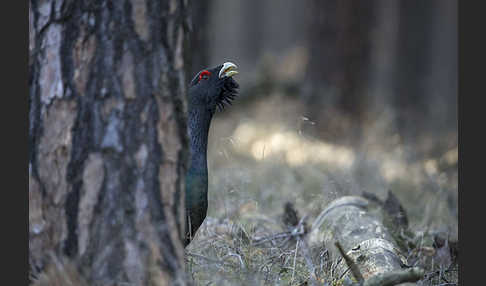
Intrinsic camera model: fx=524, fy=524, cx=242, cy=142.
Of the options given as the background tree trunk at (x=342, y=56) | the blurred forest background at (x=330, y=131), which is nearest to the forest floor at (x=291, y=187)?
the blurred forest background at (x=330, y=131)

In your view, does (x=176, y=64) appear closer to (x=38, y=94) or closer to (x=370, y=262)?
(x=38, y=94)

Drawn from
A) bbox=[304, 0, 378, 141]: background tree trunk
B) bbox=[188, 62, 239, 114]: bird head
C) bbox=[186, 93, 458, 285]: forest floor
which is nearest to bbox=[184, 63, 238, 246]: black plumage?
bbox=[188, 62, 239, 114]: bird head

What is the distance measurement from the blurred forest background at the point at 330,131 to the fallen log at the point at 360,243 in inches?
6.5

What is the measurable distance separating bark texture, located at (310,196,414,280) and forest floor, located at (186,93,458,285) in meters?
0.13

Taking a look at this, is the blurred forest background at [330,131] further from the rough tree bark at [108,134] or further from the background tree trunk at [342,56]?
the rough tree bark at [108,134]

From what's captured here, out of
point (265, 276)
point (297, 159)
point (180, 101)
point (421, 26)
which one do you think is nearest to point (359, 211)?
point (265, 276)

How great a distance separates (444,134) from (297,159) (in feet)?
15.0

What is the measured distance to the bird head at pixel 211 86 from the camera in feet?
11.7

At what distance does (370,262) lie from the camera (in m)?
2.79

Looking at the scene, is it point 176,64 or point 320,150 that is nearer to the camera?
point 176,64

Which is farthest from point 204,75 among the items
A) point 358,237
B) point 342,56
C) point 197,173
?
point 342,56

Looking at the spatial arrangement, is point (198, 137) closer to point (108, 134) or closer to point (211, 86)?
point (211, 86)

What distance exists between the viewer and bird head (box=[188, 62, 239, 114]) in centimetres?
355

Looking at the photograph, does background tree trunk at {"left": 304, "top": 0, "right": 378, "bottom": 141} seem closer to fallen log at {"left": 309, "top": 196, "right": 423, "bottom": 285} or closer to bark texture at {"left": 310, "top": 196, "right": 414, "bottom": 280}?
fallen log at {"left": 309, "top": 196, "right": 423, "bottom": 285}
